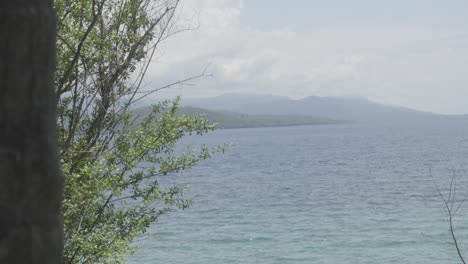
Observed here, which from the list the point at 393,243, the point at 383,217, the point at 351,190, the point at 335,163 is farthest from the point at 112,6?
the point at 335,163

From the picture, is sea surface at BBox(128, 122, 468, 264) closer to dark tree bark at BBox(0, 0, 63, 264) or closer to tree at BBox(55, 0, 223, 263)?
tree at BBox(55, 0, 223, 263)

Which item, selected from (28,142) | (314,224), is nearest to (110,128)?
(28,142)

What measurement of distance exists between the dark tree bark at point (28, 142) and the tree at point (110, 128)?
8144 mm

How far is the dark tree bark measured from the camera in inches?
46.1

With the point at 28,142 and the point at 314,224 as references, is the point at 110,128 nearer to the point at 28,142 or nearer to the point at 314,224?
the point at 28,142

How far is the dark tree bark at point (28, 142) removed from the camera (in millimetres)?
1171

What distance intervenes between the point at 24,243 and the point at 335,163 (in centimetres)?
8360

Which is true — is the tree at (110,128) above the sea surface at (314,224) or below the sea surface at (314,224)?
above

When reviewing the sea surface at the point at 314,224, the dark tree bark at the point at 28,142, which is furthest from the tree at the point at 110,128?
the dark tree bark at the point at 28,142

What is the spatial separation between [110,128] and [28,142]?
10223 millimetres

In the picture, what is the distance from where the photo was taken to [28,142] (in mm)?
1209

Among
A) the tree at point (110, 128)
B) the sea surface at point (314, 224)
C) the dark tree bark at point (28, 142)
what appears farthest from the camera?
the sea surface at point (314, 224)

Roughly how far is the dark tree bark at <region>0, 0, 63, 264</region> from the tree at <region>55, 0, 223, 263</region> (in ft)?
26.7

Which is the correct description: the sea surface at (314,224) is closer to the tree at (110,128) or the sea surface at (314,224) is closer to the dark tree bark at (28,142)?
the tree at (110,128)
